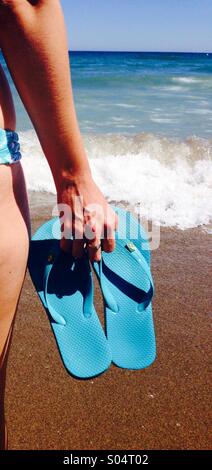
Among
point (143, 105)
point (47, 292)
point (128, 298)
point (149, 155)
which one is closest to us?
point (47, 292)

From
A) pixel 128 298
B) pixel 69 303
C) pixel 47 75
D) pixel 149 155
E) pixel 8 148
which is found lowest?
pixel 149 155

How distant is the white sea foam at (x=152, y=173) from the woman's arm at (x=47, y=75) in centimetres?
294

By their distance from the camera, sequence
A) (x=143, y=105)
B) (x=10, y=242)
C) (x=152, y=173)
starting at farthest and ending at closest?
1. (x=143, y=105)
2. (x=152, y=173)
3. (x=10, y=242)

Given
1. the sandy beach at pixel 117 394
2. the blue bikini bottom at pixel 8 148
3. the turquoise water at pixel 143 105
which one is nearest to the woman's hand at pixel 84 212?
the blue bikini bottom at pixel 8 148

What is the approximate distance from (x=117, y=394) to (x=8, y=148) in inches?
58.7

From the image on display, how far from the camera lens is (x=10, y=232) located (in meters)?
0.83

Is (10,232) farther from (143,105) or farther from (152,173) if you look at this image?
(143,105)

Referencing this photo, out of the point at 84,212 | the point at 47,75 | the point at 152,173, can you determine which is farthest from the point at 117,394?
the point at 152,173

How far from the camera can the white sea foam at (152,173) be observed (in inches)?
165

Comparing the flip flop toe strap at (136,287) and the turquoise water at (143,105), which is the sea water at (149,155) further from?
the flip flop toe strap at (136,287)

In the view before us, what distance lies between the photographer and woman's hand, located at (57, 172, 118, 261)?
964mm
